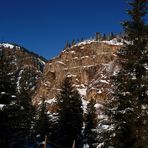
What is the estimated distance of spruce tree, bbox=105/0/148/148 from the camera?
2225 cm

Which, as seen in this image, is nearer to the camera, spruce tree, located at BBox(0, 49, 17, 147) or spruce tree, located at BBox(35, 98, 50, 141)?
spruce tree, located at BBox(0, 49, 17, 147)

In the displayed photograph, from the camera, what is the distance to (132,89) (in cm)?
2378

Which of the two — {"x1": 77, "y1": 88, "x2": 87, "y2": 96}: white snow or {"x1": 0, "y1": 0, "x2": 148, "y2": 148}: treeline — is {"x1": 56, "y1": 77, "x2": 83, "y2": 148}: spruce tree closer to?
{"x1": 0, "y1": 0, "x2": 148, "y2": 148}: treeline

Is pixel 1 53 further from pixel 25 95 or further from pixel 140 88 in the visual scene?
pixel 25 95

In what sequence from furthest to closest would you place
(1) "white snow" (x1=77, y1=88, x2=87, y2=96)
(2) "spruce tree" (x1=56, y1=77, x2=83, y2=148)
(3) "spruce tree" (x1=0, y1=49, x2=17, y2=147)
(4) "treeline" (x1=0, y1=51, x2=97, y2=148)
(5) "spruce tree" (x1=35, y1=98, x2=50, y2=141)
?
(1) "white snow" (x1=77, y1=88, x2=87, y2=96)
(5) "spruce tree" (x1=35, y1=98, x2=50, y2=141)
(2) "spruce tree" (x1=56, y1=77, x2=83, y2=148)
(4) "treeline" (x1=0, y1=51, x2=97, y2=148)
(3) "spruce tree" (x1=0, y1=49, x2=17, y2=147)

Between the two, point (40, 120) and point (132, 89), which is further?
point (40, 120)

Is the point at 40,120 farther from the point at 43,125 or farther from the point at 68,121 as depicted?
the point at 68,121

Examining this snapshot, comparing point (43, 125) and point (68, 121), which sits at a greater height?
point (43, 125)

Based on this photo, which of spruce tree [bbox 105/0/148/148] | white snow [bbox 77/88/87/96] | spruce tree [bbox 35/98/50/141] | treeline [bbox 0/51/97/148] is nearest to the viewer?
spruce tree [bbox 105/0/148/148]

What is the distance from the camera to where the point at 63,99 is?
49.4 meters

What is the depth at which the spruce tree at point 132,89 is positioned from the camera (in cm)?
2225

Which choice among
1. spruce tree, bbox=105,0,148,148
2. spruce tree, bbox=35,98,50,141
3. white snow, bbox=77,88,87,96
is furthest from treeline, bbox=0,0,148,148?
white snow, bbox=77,88,87,96

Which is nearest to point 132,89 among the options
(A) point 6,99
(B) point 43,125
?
(A) point 6,99

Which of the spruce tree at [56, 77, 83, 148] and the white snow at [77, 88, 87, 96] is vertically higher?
the white snow at [77, 88, 87, 96]
